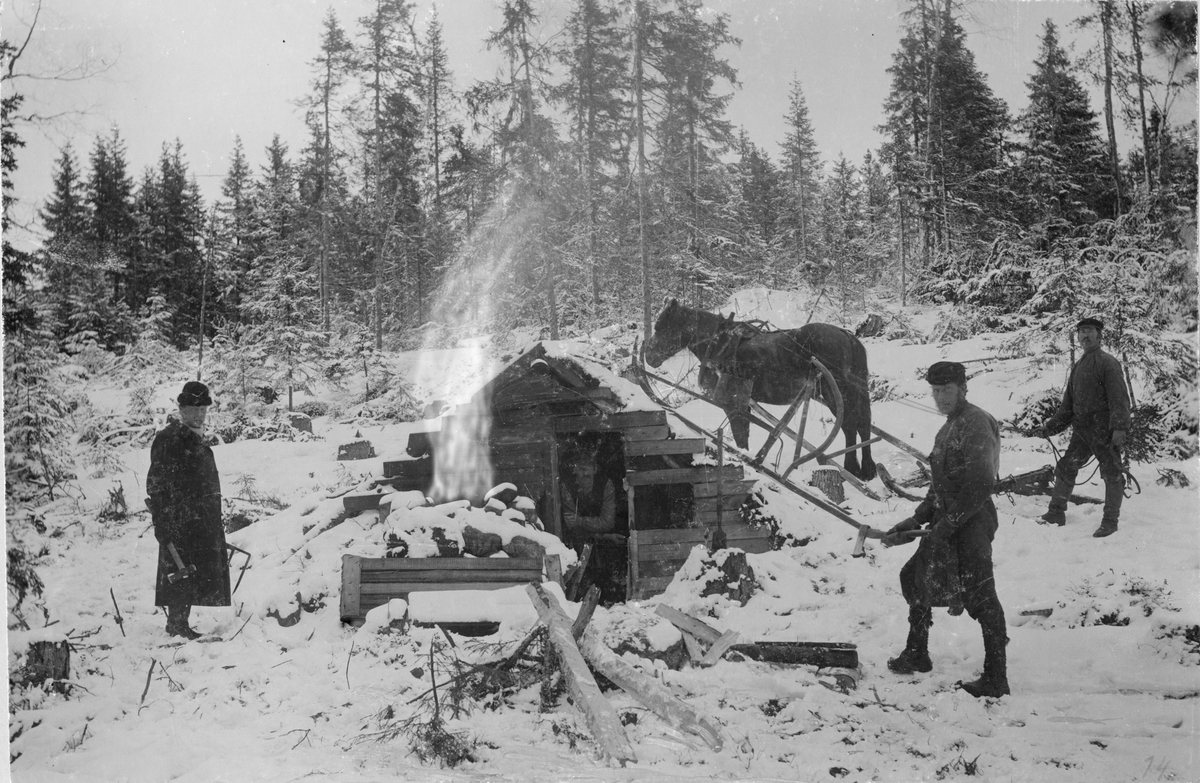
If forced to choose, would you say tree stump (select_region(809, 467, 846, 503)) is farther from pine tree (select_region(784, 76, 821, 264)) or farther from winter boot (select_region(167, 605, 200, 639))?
winter boot (select_region(167, 605, 200, 639))

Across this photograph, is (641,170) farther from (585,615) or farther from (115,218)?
(115,218)

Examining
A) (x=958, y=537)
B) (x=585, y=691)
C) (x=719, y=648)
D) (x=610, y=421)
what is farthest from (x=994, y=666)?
(x=610, y=421)

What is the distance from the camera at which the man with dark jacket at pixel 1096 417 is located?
4684mm

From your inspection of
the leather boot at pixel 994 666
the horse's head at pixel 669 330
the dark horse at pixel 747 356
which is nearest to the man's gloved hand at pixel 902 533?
the leather boot at pixel 994 666

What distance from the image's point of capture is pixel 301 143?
6.12 m

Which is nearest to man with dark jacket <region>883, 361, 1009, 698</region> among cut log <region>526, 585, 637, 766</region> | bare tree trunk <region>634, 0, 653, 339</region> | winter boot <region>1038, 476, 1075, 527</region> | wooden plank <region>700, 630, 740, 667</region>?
wooden plank <region>700, 630, 740, 667</region>

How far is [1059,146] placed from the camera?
516cm

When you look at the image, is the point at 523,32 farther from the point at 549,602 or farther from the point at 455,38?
the point at 549,602

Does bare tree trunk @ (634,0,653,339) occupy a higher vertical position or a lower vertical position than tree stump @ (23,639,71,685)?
higher

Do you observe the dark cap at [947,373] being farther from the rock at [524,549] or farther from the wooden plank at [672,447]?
the rock at [524,549]

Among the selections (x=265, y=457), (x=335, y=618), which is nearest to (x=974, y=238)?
(x=335, y=618)

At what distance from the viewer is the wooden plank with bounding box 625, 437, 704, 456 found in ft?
23.2

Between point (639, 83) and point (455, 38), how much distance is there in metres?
1.86

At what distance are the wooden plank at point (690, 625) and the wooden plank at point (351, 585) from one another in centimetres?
271
